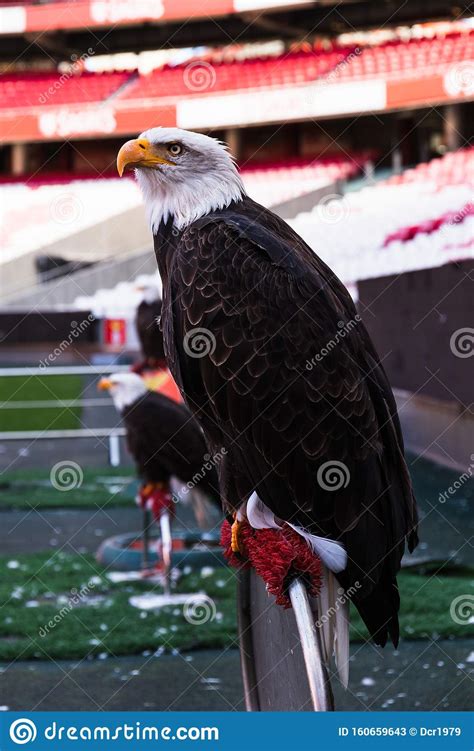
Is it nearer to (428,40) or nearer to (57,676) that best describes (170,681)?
(57,676)

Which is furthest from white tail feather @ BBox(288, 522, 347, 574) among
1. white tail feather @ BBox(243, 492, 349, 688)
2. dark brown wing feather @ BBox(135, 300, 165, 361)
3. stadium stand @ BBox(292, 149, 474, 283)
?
stadium stand @ BBox(292, 149, 474, 283)

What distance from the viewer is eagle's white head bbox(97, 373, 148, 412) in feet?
12.9

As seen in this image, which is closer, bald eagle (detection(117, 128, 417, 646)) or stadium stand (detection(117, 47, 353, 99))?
bald eagle (detection(117, 128, 417, 646))

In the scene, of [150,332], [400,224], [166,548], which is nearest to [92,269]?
[400,224]

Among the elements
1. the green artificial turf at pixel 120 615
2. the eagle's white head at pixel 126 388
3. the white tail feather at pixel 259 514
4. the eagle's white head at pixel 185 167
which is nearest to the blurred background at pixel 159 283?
the green artificial turf at pixel 120 615

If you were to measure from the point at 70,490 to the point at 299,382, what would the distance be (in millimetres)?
4556

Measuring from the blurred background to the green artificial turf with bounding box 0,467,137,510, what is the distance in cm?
3

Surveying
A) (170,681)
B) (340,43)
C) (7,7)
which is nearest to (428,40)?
(340,43)

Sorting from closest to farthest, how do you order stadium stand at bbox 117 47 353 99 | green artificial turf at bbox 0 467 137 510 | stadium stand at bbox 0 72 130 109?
green artificial turf at bbox 0 467 137 510 → stadium stand at bbox 117 47 353 99 → stadium stand at bbox 0 72 130 109

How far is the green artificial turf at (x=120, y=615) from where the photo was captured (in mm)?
3285

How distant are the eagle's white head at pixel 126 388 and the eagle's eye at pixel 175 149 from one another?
84.5 inches

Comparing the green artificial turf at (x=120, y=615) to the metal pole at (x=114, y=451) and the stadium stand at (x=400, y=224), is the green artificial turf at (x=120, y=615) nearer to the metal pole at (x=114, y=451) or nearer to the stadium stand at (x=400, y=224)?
the stadium stand at (x=400, y=224)

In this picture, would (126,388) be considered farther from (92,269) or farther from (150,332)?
(92,269)

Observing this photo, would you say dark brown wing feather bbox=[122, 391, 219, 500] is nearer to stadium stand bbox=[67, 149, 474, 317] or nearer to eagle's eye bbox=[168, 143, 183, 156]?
eagle's eye bbox=[168, 143, 183, 156]
